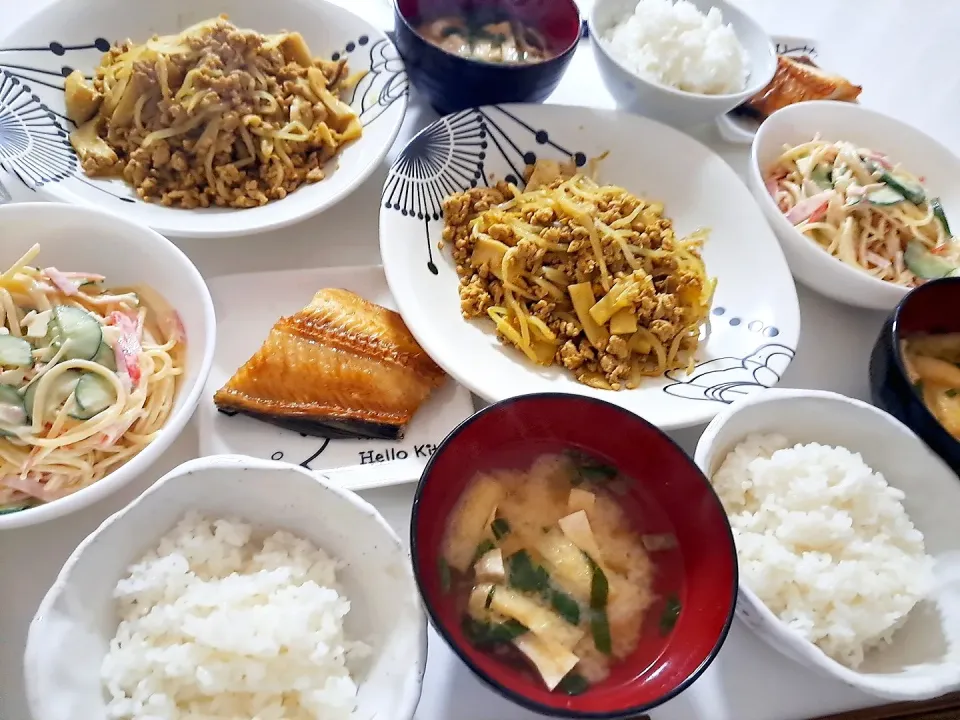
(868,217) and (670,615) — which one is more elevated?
(868,217)

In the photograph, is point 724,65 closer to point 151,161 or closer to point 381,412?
point 381,412

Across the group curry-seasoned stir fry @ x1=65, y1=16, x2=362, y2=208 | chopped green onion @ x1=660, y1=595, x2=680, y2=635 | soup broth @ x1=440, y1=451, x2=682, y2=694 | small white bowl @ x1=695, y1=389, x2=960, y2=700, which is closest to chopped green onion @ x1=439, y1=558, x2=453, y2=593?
soup broth @ x1=440, y1=451, x2=682, y2=694

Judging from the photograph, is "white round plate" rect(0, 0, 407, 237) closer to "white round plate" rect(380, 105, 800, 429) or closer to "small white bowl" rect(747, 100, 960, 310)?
"white round plate" rect(380, 105, 800, 429)

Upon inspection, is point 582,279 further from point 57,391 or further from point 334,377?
point 57,391

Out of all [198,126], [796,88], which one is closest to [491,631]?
[198,126]

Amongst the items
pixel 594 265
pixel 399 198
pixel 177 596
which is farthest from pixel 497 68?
pixel 177 596
